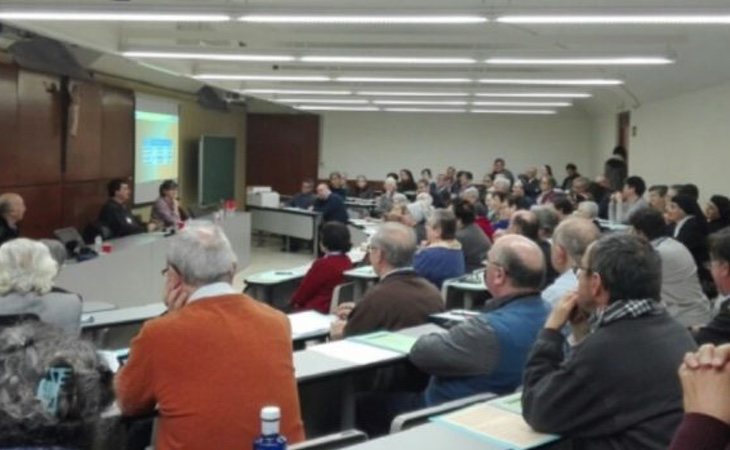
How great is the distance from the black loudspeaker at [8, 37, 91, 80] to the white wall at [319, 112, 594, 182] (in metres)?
10.1

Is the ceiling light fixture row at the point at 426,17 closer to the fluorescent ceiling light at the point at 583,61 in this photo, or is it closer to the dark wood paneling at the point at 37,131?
the fluorescent ceiling light at the point at 583,61

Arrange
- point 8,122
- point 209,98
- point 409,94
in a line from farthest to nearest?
point 209,98 → point 409,94 → point 8,122

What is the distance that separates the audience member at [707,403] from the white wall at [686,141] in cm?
852

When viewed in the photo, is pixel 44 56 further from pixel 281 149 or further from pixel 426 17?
pixel 281 149

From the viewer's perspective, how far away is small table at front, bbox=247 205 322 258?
1321cm

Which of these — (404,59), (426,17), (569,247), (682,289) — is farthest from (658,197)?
(569,247)

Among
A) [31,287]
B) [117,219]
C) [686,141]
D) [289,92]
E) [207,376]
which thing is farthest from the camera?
[289,92]

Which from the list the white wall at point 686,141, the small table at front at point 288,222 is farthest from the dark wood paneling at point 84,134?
the white wall at point 686,141

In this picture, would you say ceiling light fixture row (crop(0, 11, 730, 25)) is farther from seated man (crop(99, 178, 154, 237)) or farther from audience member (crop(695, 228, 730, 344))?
seated man (crop(99, 178, 154, 237))

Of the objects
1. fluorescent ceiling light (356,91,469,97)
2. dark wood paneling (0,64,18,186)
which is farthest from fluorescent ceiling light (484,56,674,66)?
dark wood paneling (0,64,18,186)

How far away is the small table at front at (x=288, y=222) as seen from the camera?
13.2m

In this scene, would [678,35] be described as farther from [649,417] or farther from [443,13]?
[649,417]

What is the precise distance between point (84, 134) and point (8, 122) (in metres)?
1.69

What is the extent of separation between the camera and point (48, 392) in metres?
1.27
